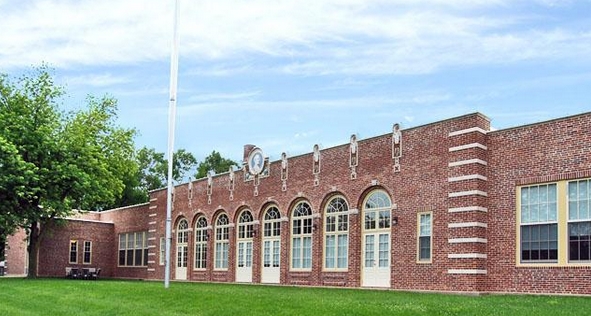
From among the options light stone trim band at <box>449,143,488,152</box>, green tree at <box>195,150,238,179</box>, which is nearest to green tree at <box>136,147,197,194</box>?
green tree at <box>195,150,238,179</box>

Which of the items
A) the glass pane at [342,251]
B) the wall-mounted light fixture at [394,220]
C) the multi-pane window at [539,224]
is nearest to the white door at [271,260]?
the glass pane at [342,251]

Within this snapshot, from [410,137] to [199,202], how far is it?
15617 millimetres

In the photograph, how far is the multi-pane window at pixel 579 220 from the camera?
20.0 meters

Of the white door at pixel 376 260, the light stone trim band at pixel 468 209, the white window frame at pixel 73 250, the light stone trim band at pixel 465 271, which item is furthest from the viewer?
the white window frame at pixel 73 250

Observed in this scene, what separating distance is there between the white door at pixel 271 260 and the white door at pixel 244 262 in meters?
1.25

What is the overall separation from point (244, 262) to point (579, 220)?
17243mm

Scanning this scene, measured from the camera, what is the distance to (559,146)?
20.9 meters

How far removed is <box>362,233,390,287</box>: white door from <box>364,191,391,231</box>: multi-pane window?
1.21ft

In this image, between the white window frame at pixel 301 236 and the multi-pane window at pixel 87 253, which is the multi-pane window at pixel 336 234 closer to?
the white window frame at pixel 301 236

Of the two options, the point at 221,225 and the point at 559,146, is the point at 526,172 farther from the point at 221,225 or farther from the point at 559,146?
the point at 221,225

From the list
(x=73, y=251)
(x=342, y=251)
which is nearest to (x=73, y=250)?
(x=73, y=251)

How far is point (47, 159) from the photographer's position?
35.0 metres

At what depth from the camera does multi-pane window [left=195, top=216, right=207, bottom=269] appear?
36.4 m

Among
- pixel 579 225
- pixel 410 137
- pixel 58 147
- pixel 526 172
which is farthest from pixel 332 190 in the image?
pixel 58 147
